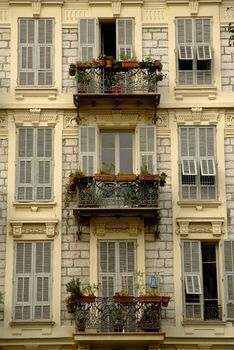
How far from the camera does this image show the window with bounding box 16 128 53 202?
28.2m

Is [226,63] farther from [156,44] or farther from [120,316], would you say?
[120,316]

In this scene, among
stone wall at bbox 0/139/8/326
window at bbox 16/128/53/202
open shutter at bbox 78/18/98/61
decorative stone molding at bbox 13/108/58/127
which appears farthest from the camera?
open shutter at bbox 78/18/98/61

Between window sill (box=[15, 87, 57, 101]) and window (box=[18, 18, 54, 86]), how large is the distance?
8.8 inches

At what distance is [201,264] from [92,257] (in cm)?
325

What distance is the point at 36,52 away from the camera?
96.6 feet

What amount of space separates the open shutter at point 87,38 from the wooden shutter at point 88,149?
2.39 metres

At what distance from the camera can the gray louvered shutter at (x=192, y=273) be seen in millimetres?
27156

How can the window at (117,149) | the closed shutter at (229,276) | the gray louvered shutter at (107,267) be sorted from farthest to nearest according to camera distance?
the window at (117,149), the gray louvered shutter at (107,267), the closed shutter at (229,276)

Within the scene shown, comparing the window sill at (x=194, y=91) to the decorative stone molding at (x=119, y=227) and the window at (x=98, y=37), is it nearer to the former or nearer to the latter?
the window at (x=98, y=37)

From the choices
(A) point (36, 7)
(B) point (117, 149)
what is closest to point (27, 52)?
(A) point (36, 7)

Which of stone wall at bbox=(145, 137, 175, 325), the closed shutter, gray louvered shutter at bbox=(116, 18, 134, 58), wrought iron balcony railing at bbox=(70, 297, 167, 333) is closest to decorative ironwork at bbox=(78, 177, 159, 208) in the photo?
stone wall at bbox=(145, 137, 175, 325)

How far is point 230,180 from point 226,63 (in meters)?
3.81

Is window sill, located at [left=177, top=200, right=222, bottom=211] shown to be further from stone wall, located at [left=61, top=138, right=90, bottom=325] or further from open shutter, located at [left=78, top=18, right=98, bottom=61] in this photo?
open shutter, located at [left=78, top=18, right=98, bottom=61]

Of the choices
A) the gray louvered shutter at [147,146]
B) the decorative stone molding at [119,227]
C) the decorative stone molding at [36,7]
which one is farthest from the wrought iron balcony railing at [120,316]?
the decorative stone molding at [36,7]
